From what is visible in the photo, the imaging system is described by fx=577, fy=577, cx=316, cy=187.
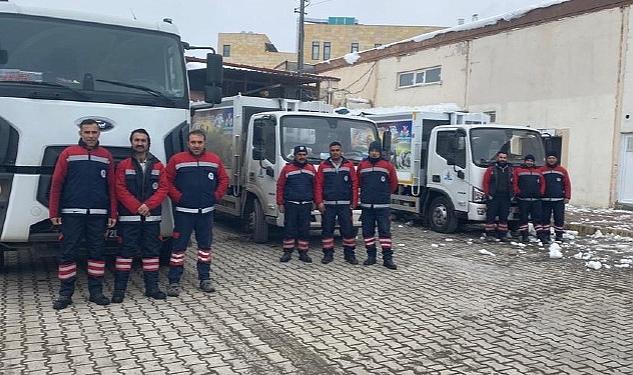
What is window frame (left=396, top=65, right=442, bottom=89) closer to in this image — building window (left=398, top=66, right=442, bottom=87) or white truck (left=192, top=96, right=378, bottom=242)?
building window (left=398, top=66, right=442, bottom=87)

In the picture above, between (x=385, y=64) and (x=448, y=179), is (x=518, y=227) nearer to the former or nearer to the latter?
(x=448, y=179)

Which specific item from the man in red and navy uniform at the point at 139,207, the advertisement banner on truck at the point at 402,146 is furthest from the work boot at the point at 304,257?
the advertisement banner on truck at the point at 402,146

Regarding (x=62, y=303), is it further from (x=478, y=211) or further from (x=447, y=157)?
(x=447, y=157)

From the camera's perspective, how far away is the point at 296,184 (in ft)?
27.0

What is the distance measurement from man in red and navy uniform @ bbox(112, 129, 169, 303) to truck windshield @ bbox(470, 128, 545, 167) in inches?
267

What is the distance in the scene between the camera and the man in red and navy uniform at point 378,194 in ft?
26.6

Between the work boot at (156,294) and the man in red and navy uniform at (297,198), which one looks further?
the man in red and navy uniform at (297,198)

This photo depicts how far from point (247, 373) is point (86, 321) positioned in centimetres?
191

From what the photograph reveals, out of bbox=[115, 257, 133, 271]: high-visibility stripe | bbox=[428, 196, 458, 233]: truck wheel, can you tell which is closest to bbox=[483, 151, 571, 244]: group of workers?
bbox=[428, 196, 458, 233]: truck wheel

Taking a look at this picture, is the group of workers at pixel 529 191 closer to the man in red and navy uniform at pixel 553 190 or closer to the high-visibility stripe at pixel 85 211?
the man in red and navy uniform at pixel 553 190

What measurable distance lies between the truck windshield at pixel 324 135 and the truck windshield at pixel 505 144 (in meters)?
2.30

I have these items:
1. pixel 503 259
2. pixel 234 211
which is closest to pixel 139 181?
pixel 234 211

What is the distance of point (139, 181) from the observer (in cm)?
595

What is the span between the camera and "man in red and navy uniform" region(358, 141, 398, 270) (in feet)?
26.6
